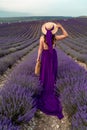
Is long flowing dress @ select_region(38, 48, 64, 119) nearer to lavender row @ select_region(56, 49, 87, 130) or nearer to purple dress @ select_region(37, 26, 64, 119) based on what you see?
purple dress @ select_region(37, 26, 64, 119)

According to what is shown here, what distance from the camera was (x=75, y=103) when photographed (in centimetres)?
371

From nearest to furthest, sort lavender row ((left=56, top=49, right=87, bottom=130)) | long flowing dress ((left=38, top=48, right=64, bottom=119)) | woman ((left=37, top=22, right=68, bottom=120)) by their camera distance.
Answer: lavender row ((left=56, top=49, right=87, bottom=130)) → long flowing dress ((left=38, top=48, right=64, bottom=119)) → woman ((left=37, top=22, right=68, bottom=120))

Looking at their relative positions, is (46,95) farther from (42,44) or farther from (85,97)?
(85,97)

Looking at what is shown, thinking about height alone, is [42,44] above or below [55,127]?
above

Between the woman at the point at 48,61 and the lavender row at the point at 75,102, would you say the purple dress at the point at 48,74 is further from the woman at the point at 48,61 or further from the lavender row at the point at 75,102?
the lavender row at the point at 75,102

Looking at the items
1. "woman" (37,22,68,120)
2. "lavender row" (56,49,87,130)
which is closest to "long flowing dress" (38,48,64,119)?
"woman" (37,22,68,120)

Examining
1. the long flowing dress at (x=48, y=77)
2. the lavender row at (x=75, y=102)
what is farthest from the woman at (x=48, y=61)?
the lavender row at (x=75, y=102)

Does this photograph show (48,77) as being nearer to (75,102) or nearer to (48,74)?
(48,74)

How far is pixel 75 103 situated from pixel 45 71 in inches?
65.2

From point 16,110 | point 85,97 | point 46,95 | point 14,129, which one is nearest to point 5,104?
point 16,110

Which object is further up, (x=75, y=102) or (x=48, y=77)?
(x=75, y=102)

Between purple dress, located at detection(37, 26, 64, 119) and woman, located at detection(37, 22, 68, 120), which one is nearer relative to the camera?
purple dress, located at detection(37, 26, 64, 119)

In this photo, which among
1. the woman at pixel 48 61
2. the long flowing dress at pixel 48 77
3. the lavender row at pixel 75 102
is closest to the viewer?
the lavender row at pixel 75 102

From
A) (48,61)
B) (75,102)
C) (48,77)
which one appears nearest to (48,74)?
(48,77)
